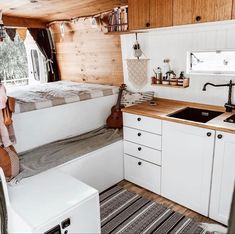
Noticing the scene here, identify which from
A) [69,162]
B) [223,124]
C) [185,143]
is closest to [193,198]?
[185,143]

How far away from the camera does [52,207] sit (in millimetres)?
1629

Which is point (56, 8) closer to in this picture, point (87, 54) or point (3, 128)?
point (87, 54)

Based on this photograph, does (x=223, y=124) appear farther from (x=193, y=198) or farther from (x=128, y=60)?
(x=128, y=60)

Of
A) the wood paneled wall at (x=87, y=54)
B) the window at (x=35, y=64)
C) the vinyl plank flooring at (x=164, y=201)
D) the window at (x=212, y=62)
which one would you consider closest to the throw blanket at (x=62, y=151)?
the vinyl plank flooring at (x=164, y=201)

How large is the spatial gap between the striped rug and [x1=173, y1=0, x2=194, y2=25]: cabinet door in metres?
1.74

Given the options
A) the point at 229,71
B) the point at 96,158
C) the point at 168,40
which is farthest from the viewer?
the point at 168,40

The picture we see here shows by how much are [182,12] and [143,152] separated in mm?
1392

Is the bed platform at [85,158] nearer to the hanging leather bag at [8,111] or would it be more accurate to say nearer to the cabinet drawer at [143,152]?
the cabinet drawer at [143,152]

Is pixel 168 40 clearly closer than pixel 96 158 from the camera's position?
No

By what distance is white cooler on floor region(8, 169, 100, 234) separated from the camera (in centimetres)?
155

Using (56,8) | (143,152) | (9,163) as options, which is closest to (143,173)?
(143,152)

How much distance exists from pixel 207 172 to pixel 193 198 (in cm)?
33

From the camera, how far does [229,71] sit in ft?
A: 7.68

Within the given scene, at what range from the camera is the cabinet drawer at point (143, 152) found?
2480mm
